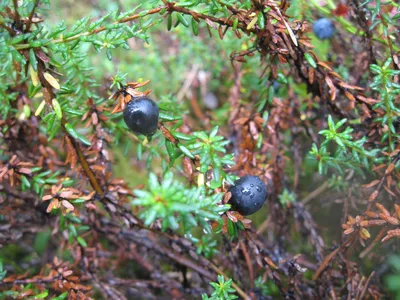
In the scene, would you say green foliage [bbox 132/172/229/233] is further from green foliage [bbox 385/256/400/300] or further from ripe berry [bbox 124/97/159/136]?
green foliage [bbox 385/256/400/300]

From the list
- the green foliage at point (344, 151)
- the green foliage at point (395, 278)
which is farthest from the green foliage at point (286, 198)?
the green foliage at point (395, 278)

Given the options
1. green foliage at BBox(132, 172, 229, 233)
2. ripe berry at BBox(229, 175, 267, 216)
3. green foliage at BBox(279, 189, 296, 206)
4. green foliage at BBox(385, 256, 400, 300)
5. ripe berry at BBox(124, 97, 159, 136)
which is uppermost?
ripe berry at BBox(124, 97, 159, 136)

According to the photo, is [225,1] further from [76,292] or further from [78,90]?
[76,292]

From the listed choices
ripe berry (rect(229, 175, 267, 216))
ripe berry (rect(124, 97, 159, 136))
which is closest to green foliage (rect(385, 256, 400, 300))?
ripe berry (rect(229, 175, 267, 216))

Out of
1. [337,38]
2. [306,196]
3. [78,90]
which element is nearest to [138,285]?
[78,90]

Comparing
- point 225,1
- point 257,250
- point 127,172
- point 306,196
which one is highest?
point 225,1
